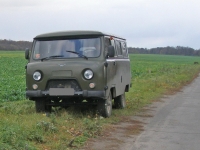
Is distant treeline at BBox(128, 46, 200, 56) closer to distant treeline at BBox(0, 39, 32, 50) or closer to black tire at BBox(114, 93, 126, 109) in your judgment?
distant treeline at BBox(0, 39, 32, 50)

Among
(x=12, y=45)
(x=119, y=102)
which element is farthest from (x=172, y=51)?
(x=119, y=102)

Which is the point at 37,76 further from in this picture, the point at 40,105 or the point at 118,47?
the point at 118,47

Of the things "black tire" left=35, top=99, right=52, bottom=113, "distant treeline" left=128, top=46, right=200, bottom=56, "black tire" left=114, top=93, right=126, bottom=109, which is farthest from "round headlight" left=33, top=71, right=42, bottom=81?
"distant treeline" left=128, top=46, right=200, bottom=56

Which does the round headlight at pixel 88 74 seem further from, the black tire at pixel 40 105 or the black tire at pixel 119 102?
the black tire at pixel 119 102

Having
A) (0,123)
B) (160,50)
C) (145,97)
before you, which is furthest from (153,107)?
(160,50)

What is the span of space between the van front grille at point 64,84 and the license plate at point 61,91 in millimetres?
110

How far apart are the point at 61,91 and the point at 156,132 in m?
2.45

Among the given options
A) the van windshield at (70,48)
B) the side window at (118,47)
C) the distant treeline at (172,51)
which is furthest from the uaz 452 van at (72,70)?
the distant treeline at (172,51)

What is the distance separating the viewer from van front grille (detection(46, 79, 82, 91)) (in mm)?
10000

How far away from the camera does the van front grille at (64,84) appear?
1000 cm

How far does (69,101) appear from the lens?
10469mm

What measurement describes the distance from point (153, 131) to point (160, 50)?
173385 millimetres

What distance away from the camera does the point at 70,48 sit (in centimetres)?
1052

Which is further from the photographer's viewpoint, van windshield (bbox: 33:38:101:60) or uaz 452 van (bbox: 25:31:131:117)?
van windshield (bbox: 33:38:101:60)
